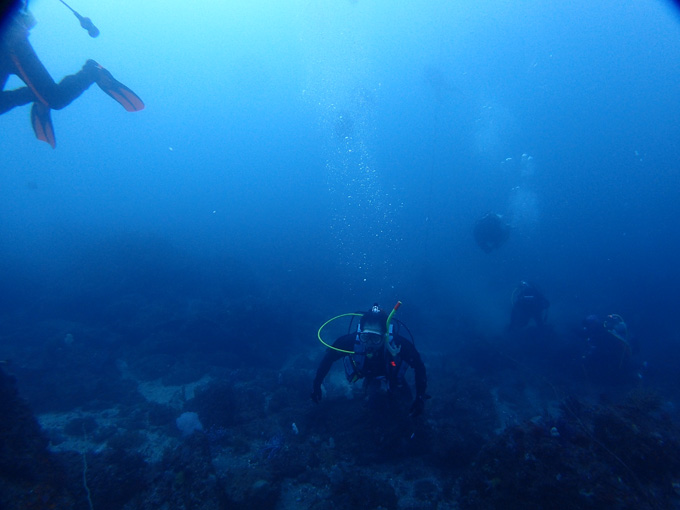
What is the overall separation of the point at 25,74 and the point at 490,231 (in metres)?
16.6

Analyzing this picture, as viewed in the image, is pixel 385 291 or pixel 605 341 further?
pixel 385 291

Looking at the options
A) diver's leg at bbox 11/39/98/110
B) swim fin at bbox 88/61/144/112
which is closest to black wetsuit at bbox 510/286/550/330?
swim fin at bbox 88/61/144/112

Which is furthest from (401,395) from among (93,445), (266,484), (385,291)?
(385,291)

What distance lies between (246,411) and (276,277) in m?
16.7

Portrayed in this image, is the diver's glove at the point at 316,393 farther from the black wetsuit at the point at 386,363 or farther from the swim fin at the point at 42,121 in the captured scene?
the swim fin at the point at 42,121

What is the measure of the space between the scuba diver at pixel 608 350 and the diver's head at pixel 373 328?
8200 millimetres

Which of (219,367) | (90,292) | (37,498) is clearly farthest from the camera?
(90,292)

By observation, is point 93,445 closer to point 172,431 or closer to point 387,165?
point 172,431

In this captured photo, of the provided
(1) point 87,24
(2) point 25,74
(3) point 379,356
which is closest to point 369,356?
(3) point 379,356

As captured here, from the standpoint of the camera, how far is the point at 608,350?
902 centimetres

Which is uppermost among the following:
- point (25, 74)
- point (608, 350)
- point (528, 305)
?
point (25, 74)

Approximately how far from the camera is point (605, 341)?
909cm

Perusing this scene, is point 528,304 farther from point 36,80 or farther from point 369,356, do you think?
point 36,80

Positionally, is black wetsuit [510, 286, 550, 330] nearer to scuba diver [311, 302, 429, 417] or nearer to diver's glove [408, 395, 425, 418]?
scuba diver [311, 302, 429, 417]
